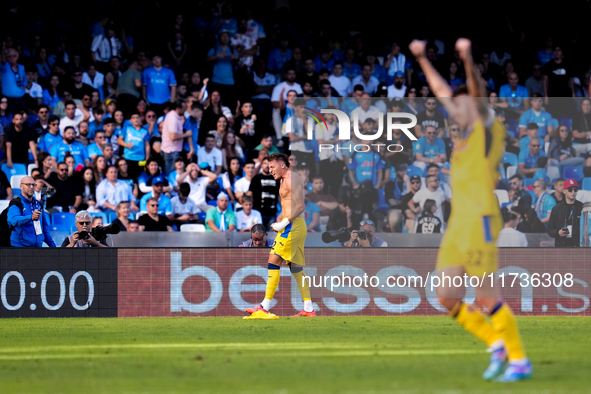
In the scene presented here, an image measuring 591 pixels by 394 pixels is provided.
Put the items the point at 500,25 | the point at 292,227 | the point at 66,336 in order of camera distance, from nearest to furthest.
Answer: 1. the point at 66,336
2. the point at 292,227
3. the point at 500,25

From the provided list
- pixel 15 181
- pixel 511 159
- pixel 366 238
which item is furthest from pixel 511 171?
pixel 15 181

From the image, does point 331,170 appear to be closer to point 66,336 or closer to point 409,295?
point 409,295

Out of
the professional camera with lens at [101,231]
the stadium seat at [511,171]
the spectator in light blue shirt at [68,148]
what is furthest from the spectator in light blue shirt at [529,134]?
the spectator in light blue shirt at [68,148]

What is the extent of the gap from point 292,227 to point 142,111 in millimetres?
6706

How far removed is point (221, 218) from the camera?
15859mm

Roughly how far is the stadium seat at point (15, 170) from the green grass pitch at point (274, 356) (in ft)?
18.3

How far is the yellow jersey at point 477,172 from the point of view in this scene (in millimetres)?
6426

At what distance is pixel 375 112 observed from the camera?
13953 mm

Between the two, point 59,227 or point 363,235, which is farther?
point 59,227

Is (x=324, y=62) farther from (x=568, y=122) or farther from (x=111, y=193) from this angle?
(x=568, y=122)

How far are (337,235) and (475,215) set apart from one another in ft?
23.7

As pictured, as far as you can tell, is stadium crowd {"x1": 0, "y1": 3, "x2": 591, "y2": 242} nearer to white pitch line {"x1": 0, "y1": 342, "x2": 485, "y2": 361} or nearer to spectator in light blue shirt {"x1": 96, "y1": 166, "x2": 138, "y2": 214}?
spectator in light blue shirt {"x1": 96, "y1": 166, "x2": 138, "y2": 214}

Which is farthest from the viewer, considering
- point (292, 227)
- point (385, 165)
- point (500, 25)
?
point (500, 25)

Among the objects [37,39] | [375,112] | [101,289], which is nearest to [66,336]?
[101,289]
